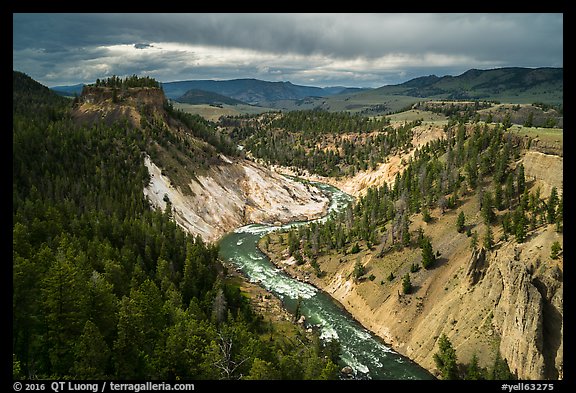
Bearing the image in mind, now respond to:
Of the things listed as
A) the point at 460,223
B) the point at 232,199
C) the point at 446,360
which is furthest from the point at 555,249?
the point at 232,199

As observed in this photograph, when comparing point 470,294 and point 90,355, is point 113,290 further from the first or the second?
point 470,294

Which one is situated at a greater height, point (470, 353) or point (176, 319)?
point (176, 319)

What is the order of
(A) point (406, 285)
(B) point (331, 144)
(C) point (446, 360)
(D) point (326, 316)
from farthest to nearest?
1. (B) point (331, 144)
2. (D) point (326, 316)
3. (A) point (406, 285)
4. (C) point (446, 360)

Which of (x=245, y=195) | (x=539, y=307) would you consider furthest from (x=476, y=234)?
(x=245, y=195)

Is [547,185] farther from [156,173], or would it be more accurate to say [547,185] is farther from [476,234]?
[156,173]

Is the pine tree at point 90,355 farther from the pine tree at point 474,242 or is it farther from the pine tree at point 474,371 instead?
the pine tree at point 474,242

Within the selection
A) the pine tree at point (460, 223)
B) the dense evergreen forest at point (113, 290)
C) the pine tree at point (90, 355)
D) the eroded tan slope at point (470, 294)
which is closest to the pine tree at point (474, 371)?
the eroded tan slope at point (470, 294)

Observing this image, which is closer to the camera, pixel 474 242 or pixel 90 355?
pixel 90 355
